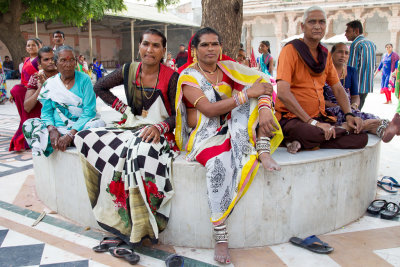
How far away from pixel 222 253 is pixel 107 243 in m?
0.84

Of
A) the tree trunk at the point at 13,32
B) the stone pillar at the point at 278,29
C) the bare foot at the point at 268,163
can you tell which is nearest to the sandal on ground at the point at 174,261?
the bare foot at the point at 268,163

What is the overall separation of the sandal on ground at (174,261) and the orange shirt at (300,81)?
1.50m

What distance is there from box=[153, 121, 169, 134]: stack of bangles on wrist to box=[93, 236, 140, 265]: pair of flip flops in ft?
2.78

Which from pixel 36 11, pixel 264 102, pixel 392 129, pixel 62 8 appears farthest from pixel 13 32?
pixel 392 129

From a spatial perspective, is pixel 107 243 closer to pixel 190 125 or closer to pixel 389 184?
pixel 190 125

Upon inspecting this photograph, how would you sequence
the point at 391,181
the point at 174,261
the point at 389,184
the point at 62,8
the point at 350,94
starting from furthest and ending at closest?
1. the point at 62,8
2. the point at 350,94
3. the point at 391,181
4. the point at 389,184
5. the point at 174,261

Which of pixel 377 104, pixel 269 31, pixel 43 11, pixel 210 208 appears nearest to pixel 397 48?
pixel 269 31

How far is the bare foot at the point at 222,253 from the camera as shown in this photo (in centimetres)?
222

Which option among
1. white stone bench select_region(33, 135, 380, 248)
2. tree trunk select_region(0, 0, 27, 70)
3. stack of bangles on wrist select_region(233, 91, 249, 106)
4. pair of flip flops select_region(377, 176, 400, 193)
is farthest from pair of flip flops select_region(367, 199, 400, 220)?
tree trunk select_region(0, 0, 27, 70)

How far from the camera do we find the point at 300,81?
298 centimetres

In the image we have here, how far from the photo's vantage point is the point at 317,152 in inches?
107

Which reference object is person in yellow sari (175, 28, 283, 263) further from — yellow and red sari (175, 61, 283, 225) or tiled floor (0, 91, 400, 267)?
tiled floor (0, 91, 400, 267)

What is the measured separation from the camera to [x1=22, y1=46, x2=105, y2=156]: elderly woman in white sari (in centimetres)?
307

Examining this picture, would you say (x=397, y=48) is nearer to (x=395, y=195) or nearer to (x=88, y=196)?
(x=395, y=195)
